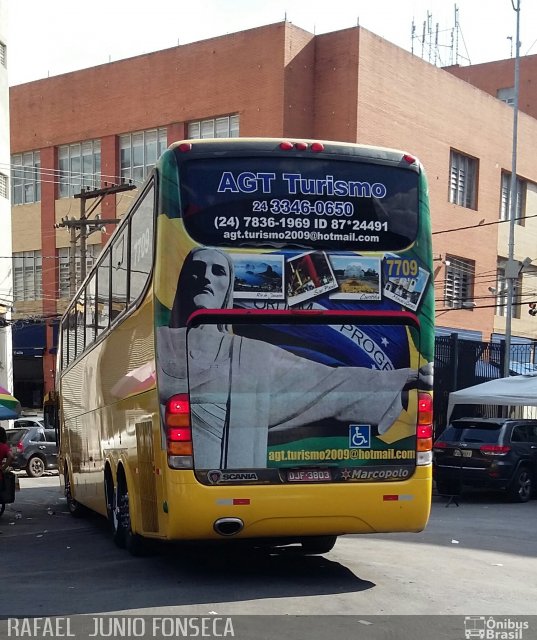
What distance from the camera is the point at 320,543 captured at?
38.8 feet

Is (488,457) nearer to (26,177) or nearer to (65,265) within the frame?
(65,265)

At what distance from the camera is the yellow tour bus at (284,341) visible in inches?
365

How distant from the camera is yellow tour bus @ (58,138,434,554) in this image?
9.28m

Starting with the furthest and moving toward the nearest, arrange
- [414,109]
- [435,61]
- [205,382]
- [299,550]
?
[435,61]
[414,109]
[299,550]
[205,382]

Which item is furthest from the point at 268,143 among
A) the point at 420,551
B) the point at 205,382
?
the point at 420,551

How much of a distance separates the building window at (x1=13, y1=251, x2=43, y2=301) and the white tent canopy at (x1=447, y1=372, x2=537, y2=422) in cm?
2955

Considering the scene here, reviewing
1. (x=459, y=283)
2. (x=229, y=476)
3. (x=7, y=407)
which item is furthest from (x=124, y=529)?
(x=459, y=283)

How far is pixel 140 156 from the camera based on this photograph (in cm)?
4444

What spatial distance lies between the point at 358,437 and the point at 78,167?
3949 cm

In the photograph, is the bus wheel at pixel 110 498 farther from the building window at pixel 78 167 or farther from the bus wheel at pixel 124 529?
the building window at pixel 78 167

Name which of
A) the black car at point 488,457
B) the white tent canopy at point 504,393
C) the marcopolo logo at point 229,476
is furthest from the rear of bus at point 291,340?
the white tent canopy at point 504,393

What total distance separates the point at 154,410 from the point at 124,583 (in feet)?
5.87

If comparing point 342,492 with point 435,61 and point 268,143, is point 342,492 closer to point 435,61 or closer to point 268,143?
point 268,143

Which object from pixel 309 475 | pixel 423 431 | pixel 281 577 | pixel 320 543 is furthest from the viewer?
pixel 320 543
